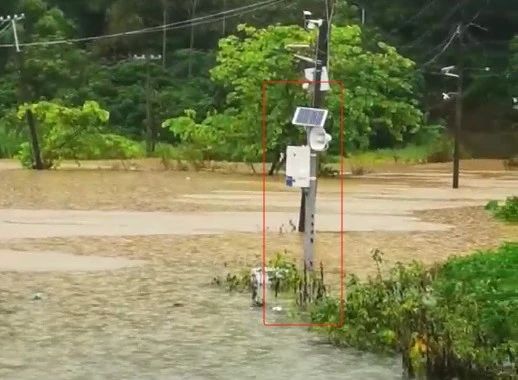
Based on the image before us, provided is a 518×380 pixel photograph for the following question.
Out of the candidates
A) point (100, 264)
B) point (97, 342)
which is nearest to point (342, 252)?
point (100, 264)

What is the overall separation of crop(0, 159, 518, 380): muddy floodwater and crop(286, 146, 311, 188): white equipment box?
103 centimetres

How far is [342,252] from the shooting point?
1331 centimetres

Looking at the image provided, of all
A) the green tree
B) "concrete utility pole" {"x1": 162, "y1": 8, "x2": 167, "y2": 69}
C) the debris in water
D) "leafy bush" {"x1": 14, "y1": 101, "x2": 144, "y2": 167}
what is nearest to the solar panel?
the debris in water

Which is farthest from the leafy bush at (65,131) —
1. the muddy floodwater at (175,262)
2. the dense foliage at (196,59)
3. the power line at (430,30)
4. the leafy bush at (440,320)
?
the leafy bush at (440,320)

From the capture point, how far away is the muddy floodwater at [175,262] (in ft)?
24.2

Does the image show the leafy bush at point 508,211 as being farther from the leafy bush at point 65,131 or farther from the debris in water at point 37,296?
the leafy bush at point 65,131

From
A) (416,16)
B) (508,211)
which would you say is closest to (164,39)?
(416,16)

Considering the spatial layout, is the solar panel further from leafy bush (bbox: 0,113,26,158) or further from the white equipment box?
leafy bush (bbox: 0,113,26,158)

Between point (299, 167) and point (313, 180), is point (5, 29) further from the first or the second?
point (299, 167)

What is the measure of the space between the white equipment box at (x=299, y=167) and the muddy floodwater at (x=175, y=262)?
1025 millimetres

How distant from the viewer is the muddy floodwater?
24.2 ft

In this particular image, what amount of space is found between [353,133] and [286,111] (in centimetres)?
228

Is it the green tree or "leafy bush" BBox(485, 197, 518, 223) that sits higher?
the green tree

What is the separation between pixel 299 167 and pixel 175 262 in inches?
112
